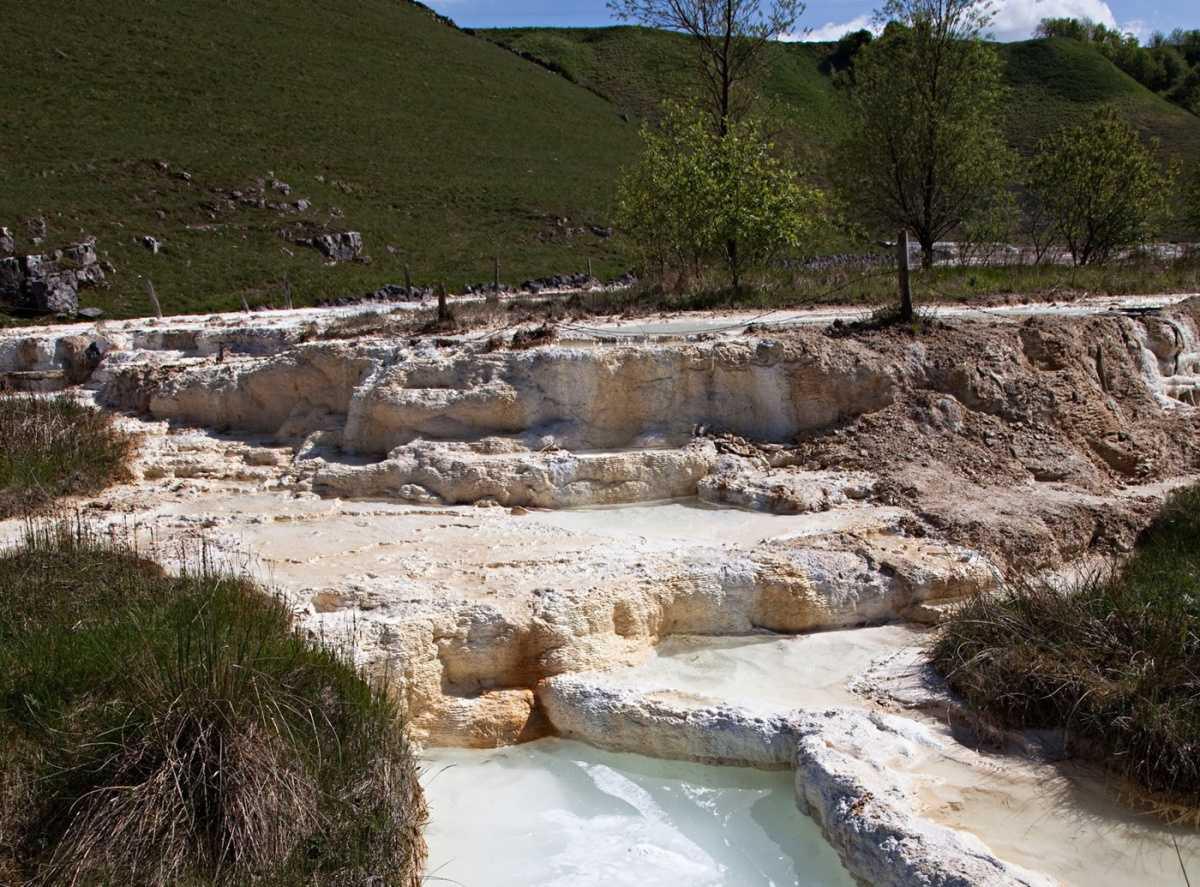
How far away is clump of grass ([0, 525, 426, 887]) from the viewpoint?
14.8 ft

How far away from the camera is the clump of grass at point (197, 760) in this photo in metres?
4.51

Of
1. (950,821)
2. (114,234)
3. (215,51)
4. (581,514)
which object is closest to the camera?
(950,821)

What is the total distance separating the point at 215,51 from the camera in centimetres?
5081

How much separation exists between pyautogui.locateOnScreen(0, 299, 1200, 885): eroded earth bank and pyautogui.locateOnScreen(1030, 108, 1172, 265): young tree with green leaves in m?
15.3

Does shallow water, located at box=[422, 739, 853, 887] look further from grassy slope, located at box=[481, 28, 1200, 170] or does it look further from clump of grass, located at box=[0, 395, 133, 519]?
grassy slope, located at box=[481, 28, 1200, 170]

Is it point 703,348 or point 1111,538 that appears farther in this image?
point 703,348

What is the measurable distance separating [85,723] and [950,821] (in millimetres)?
4710

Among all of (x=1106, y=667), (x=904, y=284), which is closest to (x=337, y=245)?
(x=904, y=284)

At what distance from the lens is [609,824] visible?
5.83m

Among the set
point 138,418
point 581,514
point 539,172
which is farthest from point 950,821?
point 539,172

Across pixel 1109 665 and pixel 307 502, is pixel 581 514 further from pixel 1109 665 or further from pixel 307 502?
pixel 1109 665

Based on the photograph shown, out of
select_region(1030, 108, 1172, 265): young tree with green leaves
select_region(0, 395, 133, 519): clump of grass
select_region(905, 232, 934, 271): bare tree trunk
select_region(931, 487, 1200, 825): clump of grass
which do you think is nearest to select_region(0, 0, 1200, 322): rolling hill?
select_region(905, 232, 934, 271): bare tree trunk

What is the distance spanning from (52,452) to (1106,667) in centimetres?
1087

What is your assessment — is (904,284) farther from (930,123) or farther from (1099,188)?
(1099,188)
